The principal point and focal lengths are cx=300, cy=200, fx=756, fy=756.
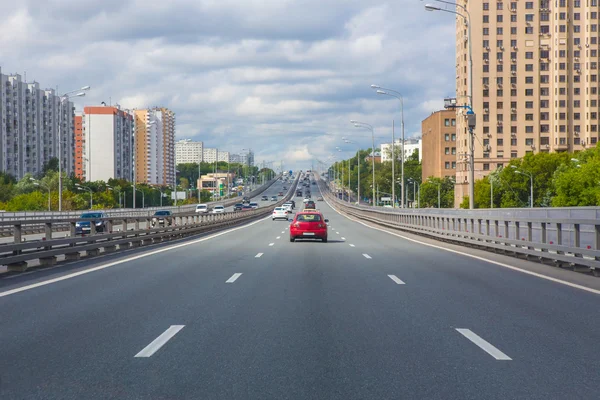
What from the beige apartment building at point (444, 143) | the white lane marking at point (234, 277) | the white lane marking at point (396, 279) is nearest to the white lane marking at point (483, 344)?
the white lane marking at point (396, 279)

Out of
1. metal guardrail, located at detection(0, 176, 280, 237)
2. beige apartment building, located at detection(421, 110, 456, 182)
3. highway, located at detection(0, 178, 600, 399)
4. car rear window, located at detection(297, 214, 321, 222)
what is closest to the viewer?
highway, located at detection(0, 178, 600, 399)

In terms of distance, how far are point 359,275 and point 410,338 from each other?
748 centimetres

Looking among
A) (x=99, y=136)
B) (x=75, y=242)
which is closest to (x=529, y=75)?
(x=99, y=136)

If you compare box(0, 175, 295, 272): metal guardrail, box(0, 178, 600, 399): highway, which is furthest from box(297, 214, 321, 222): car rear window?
box(0, 178, 600, 399): highway

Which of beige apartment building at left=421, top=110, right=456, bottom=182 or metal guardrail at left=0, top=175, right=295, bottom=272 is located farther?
beige apartment building at left=421, top=110, right=456, bottom=182

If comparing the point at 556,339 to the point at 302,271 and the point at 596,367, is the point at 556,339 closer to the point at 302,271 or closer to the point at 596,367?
the point at 596,367

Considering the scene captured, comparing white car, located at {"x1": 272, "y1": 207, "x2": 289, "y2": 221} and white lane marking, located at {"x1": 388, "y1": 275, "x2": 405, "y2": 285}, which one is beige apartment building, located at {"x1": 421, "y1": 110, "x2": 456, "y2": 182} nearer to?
white car, located at {"x1": 272, "y1": 207, "x2": 289, "y2": 221}

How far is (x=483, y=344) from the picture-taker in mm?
7816

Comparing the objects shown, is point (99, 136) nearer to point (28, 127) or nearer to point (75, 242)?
point (28, 127)

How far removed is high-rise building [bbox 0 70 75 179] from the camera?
143500mm

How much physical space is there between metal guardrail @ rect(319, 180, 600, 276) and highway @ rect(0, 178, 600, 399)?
2.04m

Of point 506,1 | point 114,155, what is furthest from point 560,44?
point 114,155

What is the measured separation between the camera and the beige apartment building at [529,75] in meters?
134

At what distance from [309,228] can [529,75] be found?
116m
